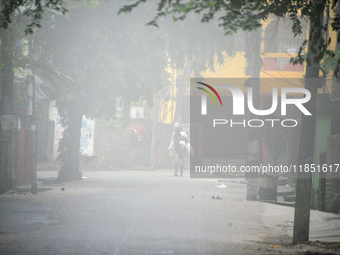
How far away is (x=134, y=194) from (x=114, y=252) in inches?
285

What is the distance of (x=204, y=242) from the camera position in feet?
22.7

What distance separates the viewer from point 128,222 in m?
8.52

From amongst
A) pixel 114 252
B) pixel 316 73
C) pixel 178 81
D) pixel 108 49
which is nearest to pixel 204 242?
pixel 114 252

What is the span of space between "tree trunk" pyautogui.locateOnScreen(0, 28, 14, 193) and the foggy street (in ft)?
2.63

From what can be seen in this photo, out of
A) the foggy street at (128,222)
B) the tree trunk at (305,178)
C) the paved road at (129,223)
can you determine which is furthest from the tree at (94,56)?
the tree trunk at (305,178)

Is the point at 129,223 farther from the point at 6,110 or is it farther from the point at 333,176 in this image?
the point at 6,110

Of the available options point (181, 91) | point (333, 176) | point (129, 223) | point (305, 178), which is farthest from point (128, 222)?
point (181, 91)

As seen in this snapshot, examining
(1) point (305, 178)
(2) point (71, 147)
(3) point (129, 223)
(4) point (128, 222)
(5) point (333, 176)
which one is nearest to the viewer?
(1) point (305, 178)

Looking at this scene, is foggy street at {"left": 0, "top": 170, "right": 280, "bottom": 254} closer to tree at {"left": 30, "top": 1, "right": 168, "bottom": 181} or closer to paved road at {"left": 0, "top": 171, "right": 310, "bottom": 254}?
paved road at {"left": 0, "top": 171, "right": 310, "bottom": 254}

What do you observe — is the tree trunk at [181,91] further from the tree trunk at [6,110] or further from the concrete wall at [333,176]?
the concrete wall at [333,176]

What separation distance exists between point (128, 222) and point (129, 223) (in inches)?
4.1

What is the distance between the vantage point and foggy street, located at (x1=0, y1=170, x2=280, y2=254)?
6465mm

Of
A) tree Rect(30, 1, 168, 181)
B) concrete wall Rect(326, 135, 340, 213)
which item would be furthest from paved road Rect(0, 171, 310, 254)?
tree Rect(30, 1, 168, 181)

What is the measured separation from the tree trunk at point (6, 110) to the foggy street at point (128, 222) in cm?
80
